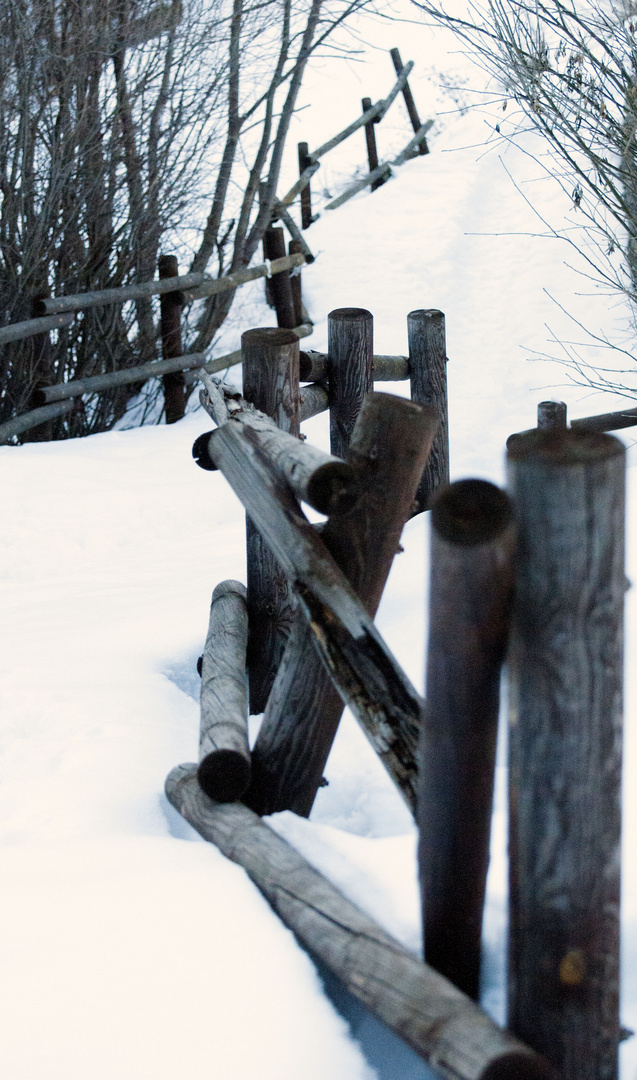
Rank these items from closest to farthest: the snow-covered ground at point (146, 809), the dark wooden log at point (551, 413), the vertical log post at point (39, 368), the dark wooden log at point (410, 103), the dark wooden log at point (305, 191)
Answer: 1. the snow-covered ground at point (146, 809)
2. the dark wooden log at point (551, 413)
3. the vertical log post at point (39, 368)
4. the dark wooden log at point (305, 191)
5. the dark wooden log at point (410, 103)

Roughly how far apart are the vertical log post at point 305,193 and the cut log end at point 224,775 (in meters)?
10.3

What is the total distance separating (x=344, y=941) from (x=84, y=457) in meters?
4.80

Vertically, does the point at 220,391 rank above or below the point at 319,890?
above

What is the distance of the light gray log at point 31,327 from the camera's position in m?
6.15

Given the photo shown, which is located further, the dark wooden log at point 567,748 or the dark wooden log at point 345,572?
the dark wooden log at point 345,572

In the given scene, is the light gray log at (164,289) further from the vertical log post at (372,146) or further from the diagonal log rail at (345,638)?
the vertical log post at (372,146)

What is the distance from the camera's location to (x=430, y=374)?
4332 millimetres

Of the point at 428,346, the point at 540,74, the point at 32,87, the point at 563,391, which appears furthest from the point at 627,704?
the point at 32,87

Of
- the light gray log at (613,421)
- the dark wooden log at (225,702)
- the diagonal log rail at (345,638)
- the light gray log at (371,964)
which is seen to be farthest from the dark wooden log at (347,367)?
the light gray log at (371,964)

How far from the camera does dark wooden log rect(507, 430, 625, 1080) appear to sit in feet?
4.44

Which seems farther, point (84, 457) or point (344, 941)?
point (84, 457)

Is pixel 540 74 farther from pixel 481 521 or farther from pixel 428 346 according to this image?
pixel 481 521

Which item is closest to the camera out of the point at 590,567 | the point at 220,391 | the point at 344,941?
the point at 590,567

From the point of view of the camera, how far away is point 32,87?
657 cm
